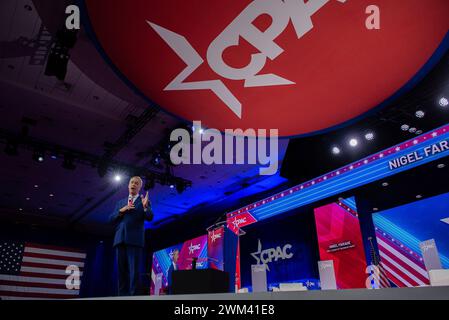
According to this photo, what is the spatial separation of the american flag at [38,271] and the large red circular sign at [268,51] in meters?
11.5

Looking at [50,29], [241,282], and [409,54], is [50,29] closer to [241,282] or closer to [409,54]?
[409,54]

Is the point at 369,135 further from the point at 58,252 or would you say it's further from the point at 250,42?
the point at 58,252

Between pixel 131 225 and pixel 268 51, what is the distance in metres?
2.02

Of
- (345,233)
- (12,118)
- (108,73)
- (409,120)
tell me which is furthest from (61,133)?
(409,120)

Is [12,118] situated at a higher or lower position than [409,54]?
higher

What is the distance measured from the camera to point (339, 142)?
6.09m

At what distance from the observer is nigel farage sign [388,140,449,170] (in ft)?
15.3

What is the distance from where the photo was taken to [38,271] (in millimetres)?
12203

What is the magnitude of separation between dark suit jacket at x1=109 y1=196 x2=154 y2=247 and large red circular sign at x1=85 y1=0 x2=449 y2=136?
46.8 inches

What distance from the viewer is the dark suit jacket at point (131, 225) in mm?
2984

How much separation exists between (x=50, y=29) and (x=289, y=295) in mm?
4909

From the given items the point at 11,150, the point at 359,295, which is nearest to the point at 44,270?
the point at 11,150

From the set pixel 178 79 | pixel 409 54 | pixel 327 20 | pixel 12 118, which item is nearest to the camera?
pixel 327 20

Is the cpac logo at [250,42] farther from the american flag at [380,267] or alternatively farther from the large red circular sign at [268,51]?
the american flag at [380,267]
